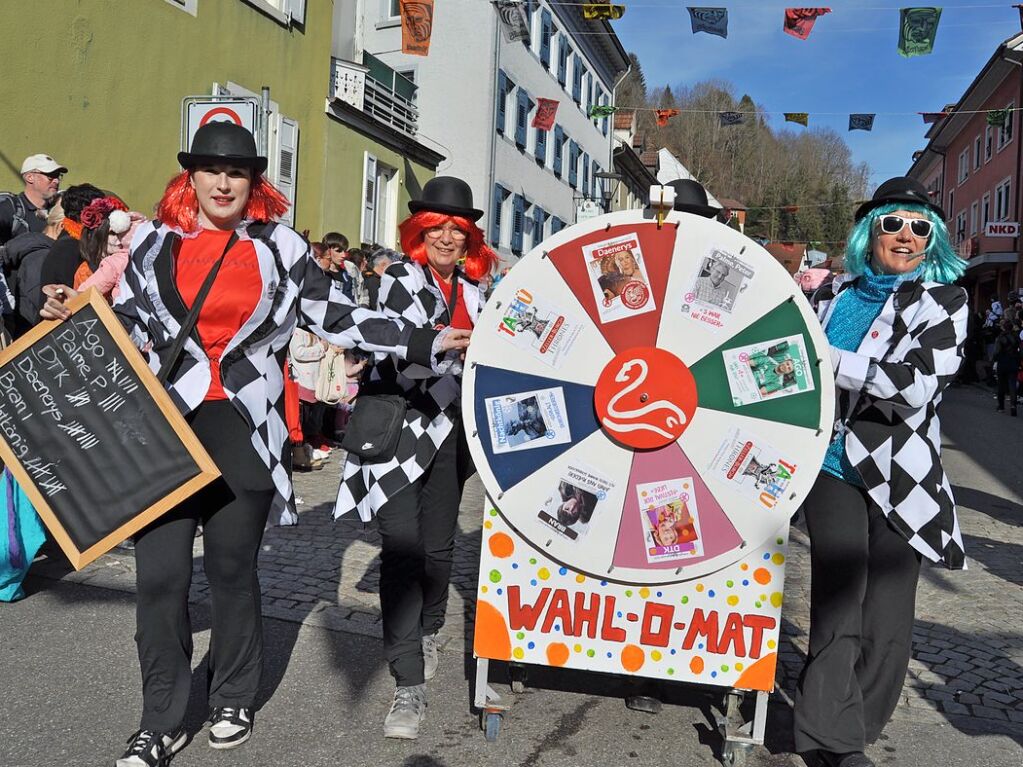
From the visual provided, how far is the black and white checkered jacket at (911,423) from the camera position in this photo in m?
A: 2.91

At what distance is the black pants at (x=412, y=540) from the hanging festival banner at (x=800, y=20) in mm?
14236

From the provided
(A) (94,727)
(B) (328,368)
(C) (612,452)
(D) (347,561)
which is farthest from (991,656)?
(B) (328,368)

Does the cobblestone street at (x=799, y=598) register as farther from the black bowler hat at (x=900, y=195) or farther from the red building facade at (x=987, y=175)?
the red building facade at (x=987, y=175)

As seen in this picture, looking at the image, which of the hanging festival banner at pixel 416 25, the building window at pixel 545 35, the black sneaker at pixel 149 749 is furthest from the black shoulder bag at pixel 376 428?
the building window at pixel 545 35

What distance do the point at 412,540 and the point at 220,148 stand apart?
140 cm

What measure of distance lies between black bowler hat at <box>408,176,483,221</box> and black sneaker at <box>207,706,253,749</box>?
1.77 metres

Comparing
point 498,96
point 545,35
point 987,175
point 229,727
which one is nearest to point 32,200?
point 229,727

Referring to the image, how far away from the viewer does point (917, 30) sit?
15.6 meters

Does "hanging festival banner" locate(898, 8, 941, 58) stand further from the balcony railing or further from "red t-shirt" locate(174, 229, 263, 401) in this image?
"red t-shirt" locate(174, 229, 263, 401)

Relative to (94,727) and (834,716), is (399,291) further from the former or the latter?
(834,716)

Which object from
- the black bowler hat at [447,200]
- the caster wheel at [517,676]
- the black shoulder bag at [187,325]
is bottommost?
the caster wheel at [517,676]

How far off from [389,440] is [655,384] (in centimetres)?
95

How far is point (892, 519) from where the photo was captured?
3000mm

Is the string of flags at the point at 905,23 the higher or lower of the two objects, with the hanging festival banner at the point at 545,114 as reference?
lower
